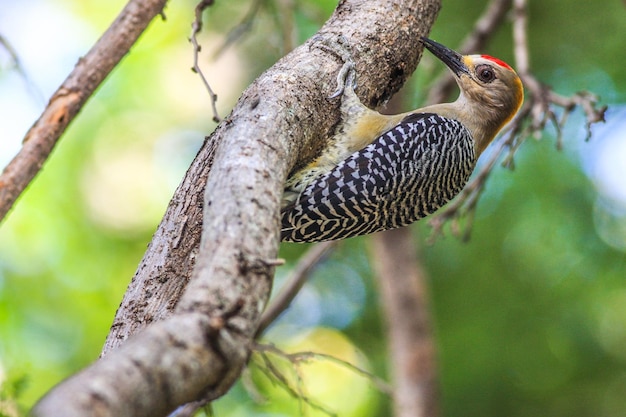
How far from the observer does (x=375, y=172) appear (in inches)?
167

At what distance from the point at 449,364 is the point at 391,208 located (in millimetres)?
3673

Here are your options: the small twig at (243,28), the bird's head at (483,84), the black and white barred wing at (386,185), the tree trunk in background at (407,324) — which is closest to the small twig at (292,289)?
the tree trunk in background at (407,324)

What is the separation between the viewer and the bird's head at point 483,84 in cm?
547

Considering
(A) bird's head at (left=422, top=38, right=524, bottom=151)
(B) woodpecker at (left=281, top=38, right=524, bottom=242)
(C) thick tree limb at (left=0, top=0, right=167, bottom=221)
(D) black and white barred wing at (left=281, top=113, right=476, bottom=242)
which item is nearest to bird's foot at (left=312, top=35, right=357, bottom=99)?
(B) woodpecker at (left=281, top=38, right=524, bottom=242)

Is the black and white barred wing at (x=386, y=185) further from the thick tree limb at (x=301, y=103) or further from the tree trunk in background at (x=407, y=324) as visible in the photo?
the tree trunk in background at (x=407, y=324)

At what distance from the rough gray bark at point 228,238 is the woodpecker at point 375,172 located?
0.15 metres

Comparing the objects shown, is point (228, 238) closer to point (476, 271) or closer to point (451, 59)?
point (451, 59)

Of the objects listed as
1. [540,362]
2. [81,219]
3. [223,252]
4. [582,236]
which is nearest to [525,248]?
[582,236]

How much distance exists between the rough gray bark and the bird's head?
0.93 m

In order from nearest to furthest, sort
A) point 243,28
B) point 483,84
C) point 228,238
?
point 228,238 → point 483,84 → point 243,28

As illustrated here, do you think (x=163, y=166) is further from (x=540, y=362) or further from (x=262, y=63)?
(x=540, y=362)

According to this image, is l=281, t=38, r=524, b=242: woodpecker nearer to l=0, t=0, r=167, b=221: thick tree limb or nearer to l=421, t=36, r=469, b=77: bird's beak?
l=421, t=36, r=469, b=77: bird's beak

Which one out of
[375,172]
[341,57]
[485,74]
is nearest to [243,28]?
[341,57]

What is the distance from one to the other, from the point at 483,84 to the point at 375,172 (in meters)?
1.70
